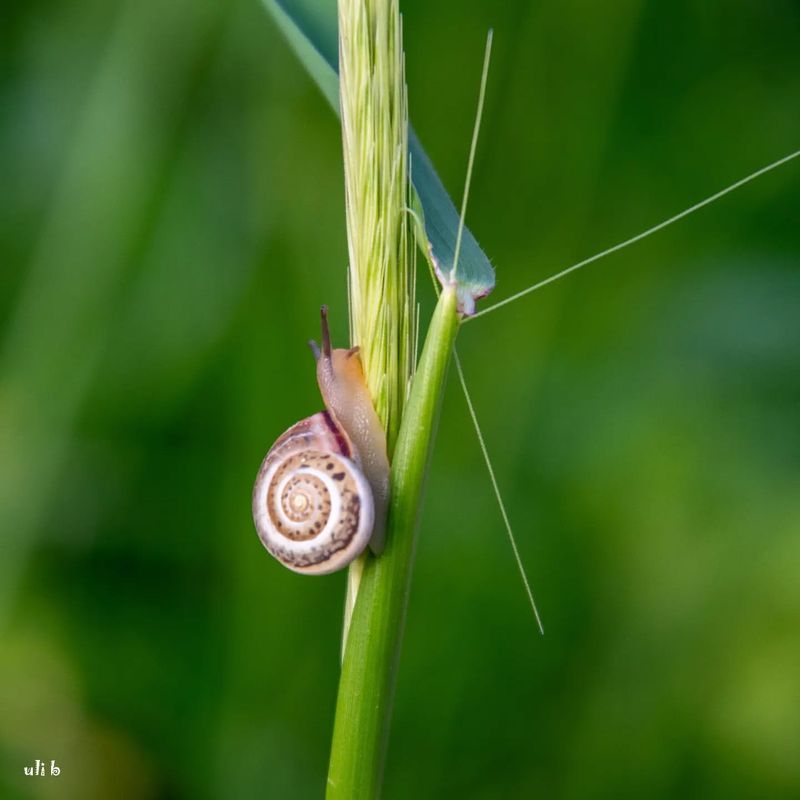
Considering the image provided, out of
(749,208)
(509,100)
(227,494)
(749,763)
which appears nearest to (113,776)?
(227,494)

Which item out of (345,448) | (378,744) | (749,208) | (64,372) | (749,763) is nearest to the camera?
(378,744)

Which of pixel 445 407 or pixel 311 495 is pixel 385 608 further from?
pixel 445 407

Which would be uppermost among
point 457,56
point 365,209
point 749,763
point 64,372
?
point 457,56

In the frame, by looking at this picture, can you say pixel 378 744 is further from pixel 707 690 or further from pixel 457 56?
pixel 457 56

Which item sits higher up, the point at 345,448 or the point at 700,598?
the point at 345,448

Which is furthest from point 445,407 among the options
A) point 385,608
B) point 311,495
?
point 385,608

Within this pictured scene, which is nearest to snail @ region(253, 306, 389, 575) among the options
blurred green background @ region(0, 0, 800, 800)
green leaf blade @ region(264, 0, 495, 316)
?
green leaf blade @ region(264, 0, 495, 316)

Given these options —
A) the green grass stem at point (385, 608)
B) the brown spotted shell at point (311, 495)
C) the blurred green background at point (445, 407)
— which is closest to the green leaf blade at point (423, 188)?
the green grass stem at point (385, 608)

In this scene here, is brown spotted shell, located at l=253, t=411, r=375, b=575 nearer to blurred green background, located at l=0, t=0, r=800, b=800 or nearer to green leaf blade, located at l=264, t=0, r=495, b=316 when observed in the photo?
green leaf blade, located at l=264, t=0, r=495, b=316
